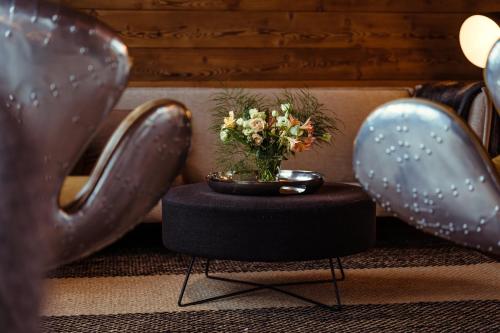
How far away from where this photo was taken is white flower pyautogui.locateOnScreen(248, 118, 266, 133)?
2969 millimetres

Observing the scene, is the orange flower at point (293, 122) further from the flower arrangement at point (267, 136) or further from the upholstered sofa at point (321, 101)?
the upholstered sofa at point (321, 101)

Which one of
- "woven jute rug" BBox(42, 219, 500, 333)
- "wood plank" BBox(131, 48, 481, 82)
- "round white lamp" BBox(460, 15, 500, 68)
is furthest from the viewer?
"wood plank" BBox(131, 48, 481, 82)

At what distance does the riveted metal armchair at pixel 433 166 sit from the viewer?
57 cm

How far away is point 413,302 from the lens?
2889 millimetres

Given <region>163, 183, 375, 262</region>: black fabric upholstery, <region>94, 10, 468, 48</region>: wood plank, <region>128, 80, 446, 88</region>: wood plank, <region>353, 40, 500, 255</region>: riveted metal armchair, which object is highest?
<region>353, 40, 500, 255</region>: riveted metal armchair

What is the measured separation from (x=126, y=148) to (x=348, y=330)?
2.08 metres

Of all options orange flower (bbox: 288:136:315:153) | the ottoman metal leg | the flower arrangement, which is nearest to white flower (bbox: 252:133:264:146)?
the flower arrangement

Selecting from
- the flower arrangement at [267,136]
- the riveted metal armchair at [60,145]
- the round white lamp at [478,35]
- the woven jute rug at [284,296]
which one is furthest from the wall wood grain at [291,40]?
the riveted metal armchair at [60,145]

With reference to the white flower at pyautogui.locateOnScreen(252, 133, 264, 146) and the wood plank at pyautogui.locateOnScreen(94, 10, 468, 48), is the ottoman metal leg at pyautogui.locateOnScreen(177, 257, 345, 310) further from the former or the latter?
the wood plank at pyautogui.locateOnScreen(94, 10, 468, 48)

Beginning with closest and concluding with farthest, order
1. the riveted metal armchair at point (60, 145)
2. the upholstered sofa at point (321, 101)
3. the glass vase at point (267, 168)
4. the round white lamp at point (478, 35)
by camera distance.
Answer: the riveted metal armchair at point (60, 145), the glass vase at point (267, 168), the round white lamp at point (478, 35), the upholstered sofa at point (321, 101)

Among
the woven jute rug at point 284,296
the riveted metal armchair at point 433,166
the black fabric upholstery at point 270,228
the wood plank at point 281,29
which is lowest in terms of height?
the woven jute rug at point 284,296

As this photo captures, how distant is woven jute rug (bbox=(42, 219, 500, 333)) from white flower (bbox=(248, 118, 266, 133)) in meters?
0.63

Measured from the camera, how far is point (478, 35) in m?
4.09

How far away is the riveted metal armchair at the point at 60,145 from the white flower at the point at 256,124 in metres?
2.39
